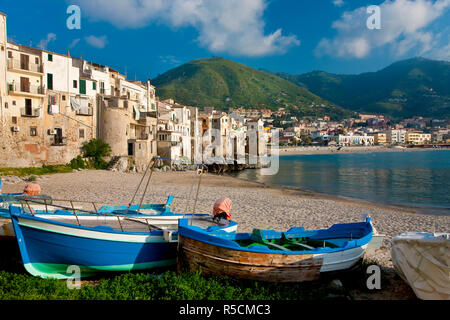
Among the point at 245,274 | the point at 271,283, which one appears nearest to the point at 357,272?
the point at 271,283

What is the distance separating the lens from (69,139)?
1368 inches

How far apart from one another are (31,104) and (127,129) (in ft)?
36.2

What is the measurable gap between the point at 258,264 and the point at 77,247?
436 centimetres

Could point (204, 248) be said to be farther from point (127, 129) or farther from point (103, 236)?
point (127, 129)

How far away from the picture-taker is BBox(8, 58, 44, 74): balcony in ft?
97.8

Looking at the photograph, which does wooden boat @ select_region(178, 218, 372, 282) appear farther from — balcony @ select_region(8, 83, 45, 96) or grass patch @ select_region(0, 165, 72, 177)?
balcony @ select_region(8, 83, 45, 96)

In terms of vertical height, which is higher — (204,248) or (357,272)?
(204,248)

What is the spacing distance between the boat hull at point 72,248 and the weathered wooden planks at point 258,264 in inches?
69.6

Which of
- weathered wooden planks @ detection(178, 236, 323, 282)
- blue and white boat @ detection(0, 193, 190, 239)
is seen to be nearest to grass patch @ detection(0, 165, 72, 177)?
blue and white boat @ detection(0, 193, 190, 239)

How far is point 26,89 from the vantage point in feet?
101

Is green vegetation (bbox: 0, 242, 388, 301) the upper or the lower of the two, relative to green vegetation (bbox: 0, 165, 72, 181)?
lower

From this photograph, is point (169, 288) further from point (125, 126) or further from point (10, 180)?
point (125, 126)

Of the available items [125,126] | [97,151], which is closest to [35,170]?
[97,151]

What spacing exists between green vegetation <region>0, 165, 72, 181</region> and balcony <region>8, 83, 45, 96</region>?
7457 millimetres
